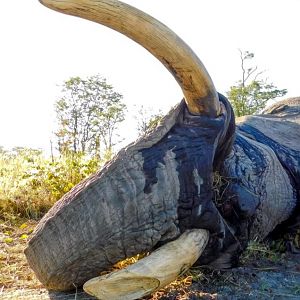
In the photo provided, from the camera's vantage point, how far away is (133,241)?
103 inches

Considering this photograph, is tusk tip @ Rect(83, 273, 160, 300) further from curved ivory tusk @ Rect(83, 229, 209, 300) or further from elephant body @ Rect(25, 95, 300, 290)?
elephant body @ Rect(25, 95, 300, 290)

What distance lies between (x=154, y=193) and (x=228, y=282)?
0.77 metres

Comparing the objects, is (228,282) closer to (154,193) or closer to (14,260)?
(154,193)

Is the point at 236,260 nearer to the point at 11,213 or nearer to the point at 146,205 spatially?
the point at 146,205

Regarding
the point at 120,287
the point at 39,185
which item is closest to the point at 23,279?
the point at 120,287

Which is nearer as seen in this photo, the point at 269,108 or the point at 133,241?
the point at 133,241

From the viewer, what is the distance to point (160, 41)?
2.57 metres

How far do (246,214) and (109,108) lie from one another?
21.2m

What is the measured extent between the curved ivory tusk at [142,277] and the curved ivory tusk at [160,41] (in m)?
0.75

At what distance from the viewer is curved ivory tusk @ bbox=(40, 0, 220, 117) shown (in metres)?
2.34

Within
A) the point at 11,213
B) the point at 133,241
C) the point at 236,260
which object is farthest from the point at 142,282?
the point at 11,213

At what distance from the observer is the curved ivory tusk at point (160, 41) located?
234 centimetres

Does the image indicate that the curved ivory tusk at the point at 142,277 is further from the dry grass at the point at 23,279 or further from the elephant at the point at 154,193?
the dry grass at the point at 23,279

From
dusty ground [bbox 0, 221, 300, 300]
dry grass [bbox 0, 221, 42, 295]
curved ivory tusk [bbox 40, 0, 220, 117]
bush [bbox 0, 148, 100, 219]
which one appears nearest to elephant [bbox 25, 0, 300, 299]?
curved ivory tusk [bbox 40, 0, 220, 117]
